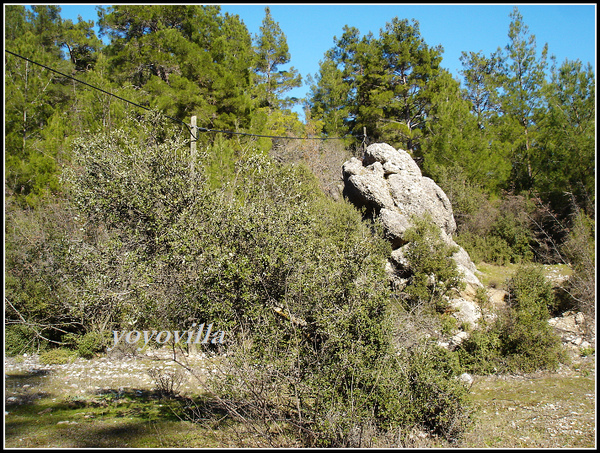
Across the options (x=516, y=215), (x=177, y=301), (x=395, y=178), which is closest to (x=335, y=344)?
(x=177, y=301)

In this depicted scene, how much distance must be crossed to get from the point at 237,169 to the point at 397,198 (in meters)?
9.64

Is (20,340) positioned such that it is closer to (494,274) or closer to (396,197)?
(396,197)

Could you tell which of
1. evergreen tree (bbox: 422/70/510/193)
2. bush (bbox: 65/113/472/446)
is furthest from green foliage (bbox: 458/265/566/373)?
evergreen tree (bbox: 422/70/510/193)

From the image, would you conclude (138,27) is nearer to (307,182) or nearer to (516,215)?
(307,182)

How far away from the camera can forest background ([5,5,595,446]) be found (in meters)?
6.74

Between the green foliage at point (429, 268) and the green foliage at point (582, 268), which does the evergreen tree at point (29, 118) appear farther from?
the green foliage at point (582, 268)

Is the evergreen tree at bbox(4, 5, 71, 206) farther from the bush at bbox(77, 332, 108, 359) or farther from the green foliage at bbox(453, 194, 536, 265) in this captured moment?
the green foliage at bbox(453, 194, 536, 265)

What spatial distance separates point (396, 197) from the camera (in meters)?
18.0

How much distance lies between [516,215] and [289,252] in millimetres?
19414

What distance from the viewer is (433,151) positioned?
23.9 metres

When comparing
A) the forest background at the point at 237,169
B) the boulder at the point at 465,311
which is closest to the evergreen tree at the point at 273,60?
the forest background at the point at 237,169

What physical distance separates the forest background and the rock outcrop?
1.81m

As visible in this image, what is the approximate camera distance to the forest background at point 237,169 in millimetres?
6742

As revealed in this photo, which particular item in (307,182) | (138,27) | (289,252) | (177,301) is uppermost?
(138,27)
